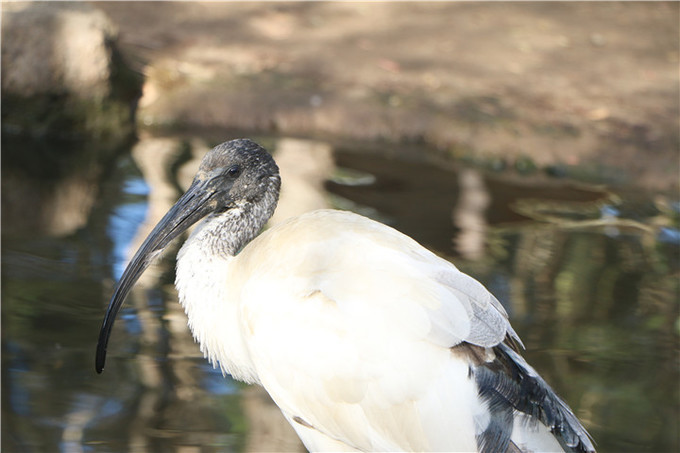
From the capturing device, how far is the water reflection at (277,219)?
13.3ft

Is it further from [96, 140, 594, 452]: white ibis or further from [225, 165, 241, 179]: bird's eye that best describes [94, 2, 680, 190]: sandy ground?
[96, 140, 594, 452]: white ibis

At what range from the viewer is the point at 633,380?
468cm

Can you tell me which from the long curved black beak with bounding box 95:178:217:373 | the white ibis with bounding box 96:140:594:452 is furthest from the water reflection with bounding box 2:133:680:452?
the white ibis with bounding box 96:140:594:452

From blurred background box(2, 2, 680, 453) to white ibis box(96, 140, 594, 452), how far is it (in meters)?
0.78

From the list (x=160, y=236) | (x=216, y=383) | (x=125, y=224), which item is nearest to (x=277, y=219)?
(x=125, y=224)

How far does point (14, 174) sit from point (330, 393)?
15.0 ft

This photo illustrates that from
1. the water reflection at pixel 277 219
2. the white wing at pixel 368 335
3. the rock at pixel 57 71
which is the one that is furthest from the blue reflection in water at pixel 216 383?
the rock at pixel 57 71

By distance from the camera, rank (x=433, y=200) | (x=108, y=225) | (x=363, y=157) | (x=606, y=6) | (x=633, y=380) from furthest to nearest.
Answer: (x=606, y=6), (x=363, y=157), (x=433, y=200), (x=108, y=225), (x=633, y=380)

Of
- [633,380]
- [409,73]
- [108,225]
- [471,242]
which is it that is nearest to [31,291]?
[108,225]

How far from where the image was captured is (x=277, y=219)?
6.26m

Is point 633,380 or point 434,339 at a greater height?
point 434,339

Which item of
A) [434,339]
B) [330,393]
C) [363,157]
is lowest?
[363,157]

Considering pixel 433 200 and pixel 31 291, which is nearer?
pixel 31 291

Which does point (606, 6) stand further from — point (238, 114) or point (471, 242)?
point (471, 242)
